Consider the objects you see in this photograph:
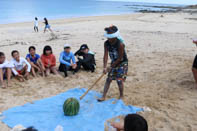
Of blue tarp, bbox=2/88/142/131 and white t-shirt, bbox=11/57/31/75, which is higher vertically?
white t-shirt, bbox=11/57/31/75

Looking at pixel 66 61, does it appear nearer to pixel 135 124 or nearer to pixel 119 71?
pixel 119 71

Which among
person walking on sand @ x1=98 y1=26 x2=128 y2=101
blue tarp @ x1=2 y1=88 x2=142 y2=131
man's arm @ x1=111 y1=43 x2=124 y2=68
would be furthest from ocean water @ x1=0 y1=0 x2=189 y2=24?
man's arm @ x1=111 y1=43 x2=124 y2=68

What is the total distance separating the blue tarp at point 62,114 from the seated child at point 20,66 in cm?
140

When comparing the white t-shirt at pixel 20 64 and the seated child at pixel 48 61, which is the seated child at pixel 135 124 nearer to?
the white t-shirt at pixel 20 64

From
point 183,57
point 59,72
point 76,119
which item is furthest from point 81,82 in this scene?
point 183,57

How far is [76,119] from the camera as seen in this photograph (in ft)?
11.8

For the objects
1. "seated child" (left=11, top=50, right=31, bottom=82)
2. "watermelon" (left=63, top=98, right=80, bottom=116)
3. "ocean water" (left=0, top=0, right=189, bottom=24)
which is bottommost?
"watermelon" (left=63, top=98, right=80, bottom=116)

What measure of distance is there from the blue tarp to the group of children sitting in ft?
4.65

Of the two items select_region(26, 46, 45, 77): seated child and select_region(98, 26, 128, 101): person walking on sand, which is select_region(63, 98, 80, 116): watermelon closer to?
select_region(98, 26, 128, 101): person walking on sand

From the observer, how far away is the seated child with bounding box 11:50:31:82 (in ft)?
17.3

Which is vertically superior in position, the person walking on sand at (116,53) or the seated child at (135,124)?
the person walking on sand at (116,53)

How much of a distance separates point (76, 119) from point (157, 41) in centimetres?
771

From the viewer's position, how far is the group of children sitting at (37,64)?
5090mm

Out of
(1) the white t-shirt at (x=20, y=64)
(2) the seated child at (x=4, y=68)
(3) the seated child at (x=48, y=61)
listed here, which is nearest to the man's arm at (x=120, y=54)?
(3) the seated child at (x=48, y=61)
